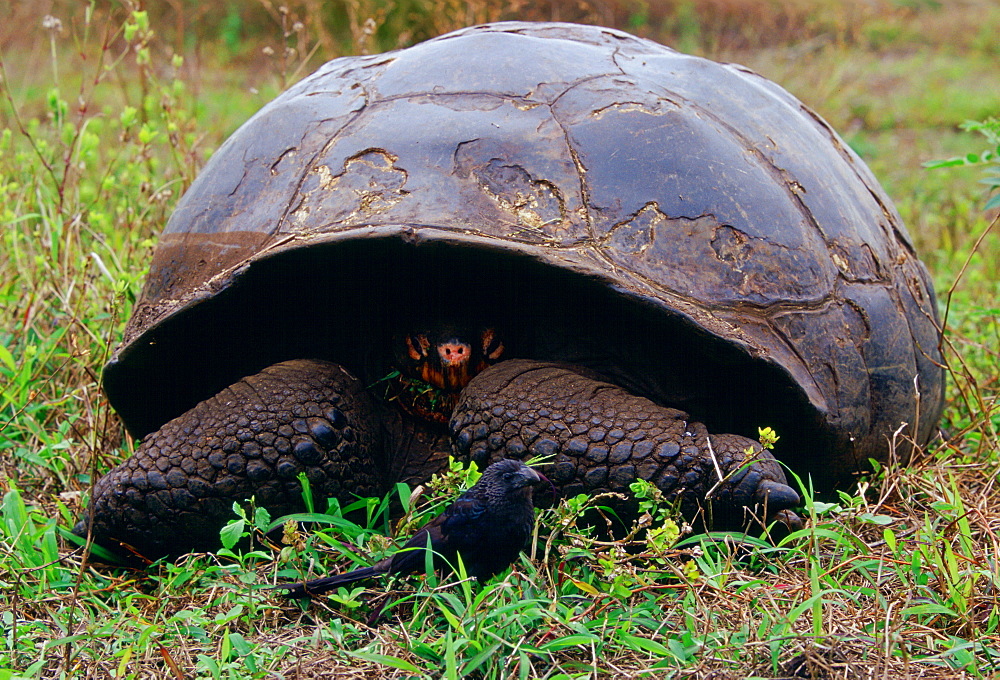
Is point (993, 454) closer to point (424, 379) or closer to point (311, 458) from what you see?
point (424, 379)

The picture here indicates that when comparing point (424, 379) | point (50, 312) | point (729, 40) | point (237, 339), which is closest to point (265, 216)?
point (237, 339)

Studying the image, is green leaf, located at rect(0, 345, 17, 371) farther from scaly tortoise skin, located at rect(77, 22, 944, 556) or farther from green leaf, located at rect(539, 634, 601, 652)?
green leaf, located at rect(539, 634, 601, 652)

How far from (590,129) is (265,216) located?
0.76 metres

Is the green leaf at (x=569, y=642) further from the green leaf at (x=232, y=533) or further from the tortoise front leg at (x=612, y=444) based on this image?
the green leaf at (x=232, y=533)

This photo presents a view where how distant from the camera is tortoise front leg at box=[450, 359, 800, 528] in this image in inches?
78.2

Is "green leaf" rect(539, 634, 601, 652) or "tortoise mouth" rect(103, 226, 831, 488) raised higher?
"tortoise mouth" rect(103, 226, 831, 488)

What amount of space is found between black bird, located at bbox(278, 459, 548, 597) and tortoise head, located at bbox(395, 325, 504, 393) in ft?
1.67

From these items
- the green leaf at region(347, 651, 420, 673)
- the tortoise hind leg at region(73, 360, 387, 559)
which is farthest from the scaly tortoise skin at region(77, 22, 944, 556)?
the green leaf at region(347, 651, 420, 673)

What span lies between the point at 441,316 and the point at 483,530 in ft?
2.14

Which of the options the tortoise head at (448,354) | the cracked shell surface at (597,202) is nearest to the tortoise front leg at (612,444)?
the tortoise head at (448,354)

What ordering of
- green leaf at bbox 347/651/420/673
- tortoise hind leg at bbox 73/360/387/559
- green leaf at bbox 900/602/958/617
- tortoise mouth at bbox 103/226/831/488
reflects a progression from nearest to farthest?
1. green leaf at bbox 347/651/420/673
2. green leaf at bbox 900/602/958/617
3. tortoise mouth at bbox 103/226/831/488
4. tortoise hind leg at bbox 73/360/387/559

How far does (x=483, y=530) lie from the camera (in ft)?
5.66

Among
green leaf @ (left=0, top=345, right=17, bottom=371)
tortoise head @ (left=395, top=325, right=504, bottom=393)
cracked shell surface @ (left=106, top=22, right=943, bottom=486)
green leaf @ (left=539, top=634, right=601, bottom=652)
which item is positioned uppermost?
cracked shell surface @ (left=106, top=22, right=943, bottom=486)

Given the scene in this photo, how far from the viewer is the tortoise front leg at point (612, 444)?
1.99 meters
